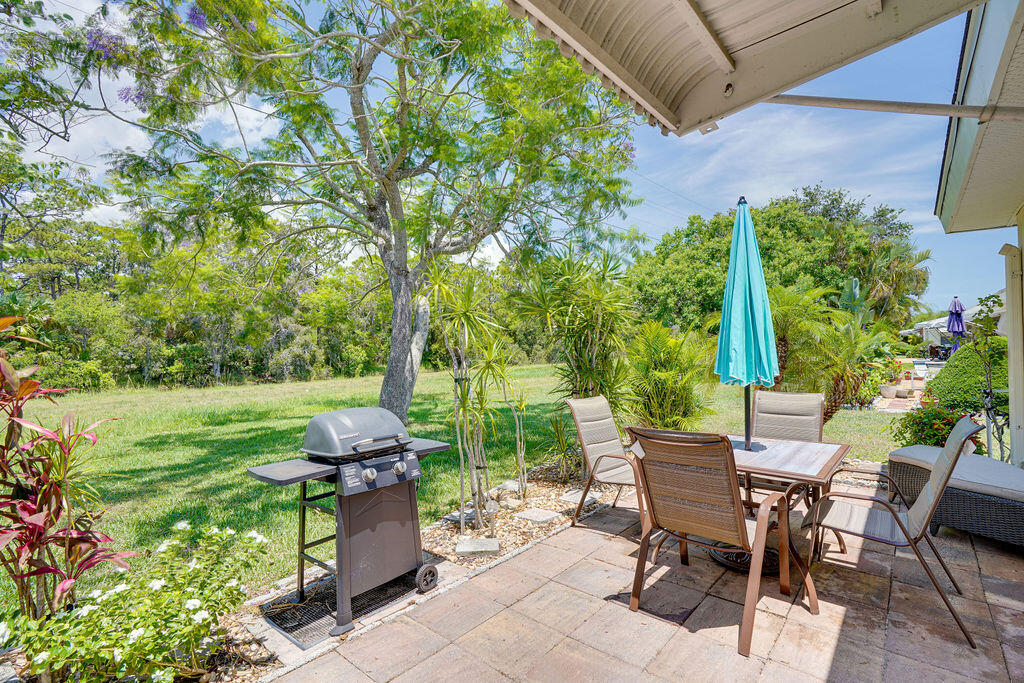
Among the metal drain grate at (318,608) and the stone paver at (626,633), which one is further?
the metal drain grate at (318,608)

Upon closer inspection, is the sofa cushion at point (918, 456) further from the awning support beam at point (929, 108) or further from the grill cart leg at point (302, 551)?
the grill cart leg at point (302, 551)

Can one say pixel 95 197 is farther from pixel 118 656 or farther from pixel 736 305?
pixel 736 305

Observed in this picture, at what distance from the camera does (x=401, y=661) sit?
7.27 ft

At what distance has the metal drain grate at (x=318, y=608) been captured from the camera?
247 cm

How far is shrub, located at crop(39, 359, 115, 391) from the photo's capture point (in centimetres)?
1562

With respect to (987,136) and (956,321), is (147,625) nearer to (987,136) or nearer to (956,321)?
(987,136)

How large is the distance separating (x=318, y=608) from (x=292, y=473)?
3.15ft

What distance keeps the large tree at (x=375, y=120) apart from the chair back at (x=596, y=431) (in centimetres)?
340

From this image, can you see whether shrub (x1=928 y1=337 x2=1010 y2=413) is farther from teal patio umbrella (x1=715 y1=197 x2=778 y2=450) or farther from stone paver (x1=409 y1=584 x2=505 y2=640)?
stone paver (x1=409 y1=584 x2=505 y2=640)

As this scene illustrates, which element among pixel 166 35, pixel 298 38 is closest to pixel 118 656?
pixel 166 35

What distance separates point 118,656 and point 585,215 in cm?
718

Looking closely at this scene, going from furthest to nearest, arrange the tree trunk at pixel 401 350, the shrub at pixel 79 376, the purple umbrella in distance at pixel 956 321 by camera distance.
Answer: the shrub at pixel 79 376 → the purple umbrella in distance at pixel 956 321 → the tree trunk at pixel 401 350

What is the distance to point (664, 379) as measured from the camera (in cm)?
609

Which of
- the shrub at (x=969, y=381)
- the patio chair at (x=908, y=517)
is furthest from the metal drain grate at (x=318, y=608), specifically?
the shrub at (x=969, y=381)
